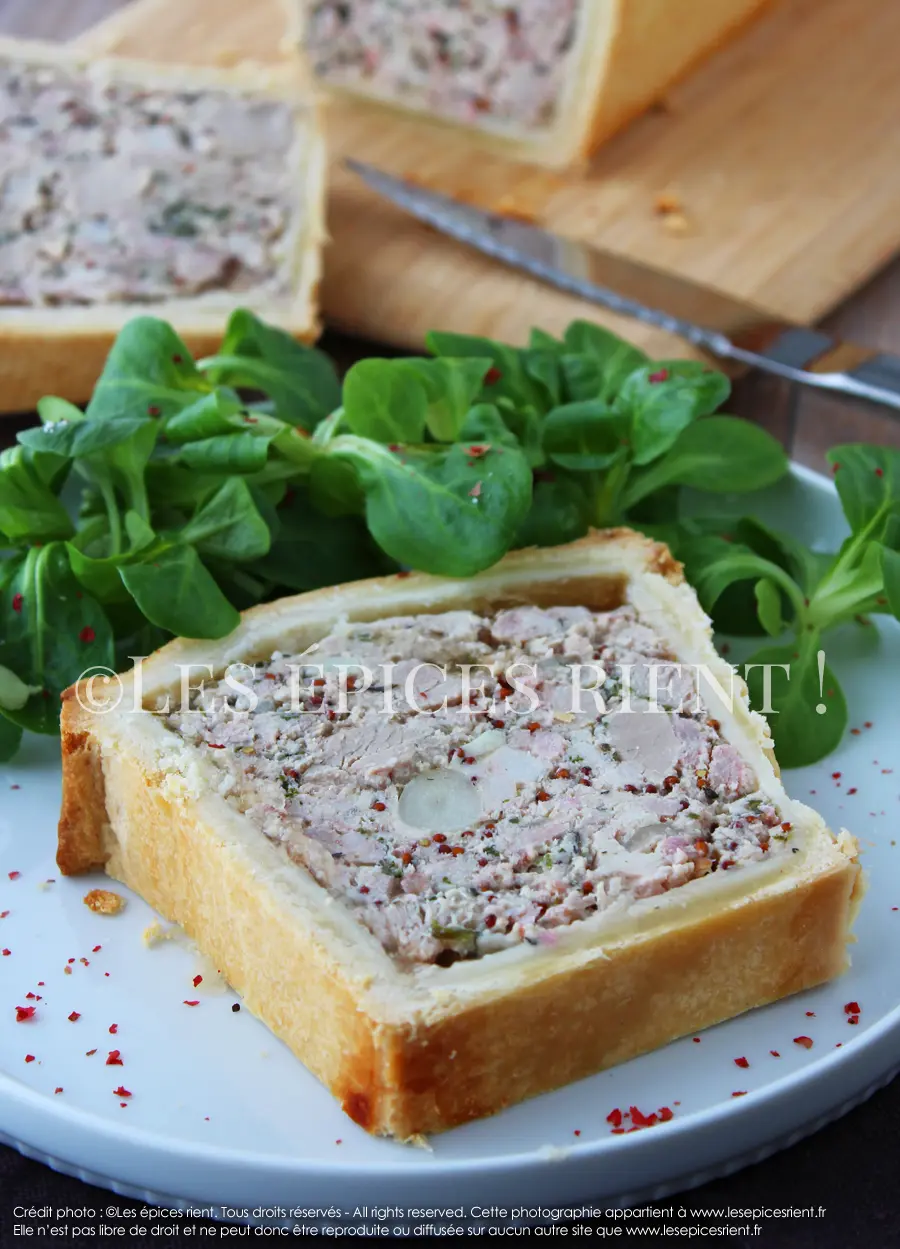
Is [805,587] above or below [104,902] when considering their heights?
above

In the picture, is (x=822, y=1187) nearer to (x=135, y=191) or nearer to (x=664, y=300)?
(x=664, y=300)

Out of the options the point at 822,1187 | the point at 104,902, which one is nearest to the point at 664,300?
the point at 104,902

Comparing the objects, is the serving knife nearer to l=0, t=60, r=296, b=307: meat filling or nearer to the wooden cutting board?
the wooden cutting board

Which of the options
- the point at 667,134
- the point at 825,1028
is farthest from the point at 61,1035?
the point at 667,134

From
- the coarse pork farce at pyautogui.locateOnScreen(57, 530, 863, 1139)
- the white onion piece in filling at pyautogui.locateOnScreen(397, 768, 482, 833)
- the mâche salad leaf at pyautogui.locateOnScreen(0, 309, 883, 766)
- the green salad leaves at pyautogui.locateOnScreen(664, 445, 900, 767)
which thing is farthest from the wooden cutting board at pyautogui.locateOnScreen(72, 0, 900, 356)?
the white onion piece in filling at pyautogui.locateOnScreen(397, 768, 482, 833)

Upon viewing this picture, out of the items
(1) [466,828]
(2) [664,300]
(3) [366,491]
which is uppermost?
(2) [664,300]

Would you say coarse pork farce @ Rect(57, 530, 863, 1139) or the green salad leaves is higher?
the green salad leaves

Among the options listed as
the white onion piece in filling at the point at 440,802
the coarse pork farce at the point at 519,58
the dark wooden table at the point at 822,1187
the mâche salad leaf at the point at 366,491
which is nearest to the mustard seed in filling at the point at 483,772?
the white onion piece in filling at the point at 440,802
